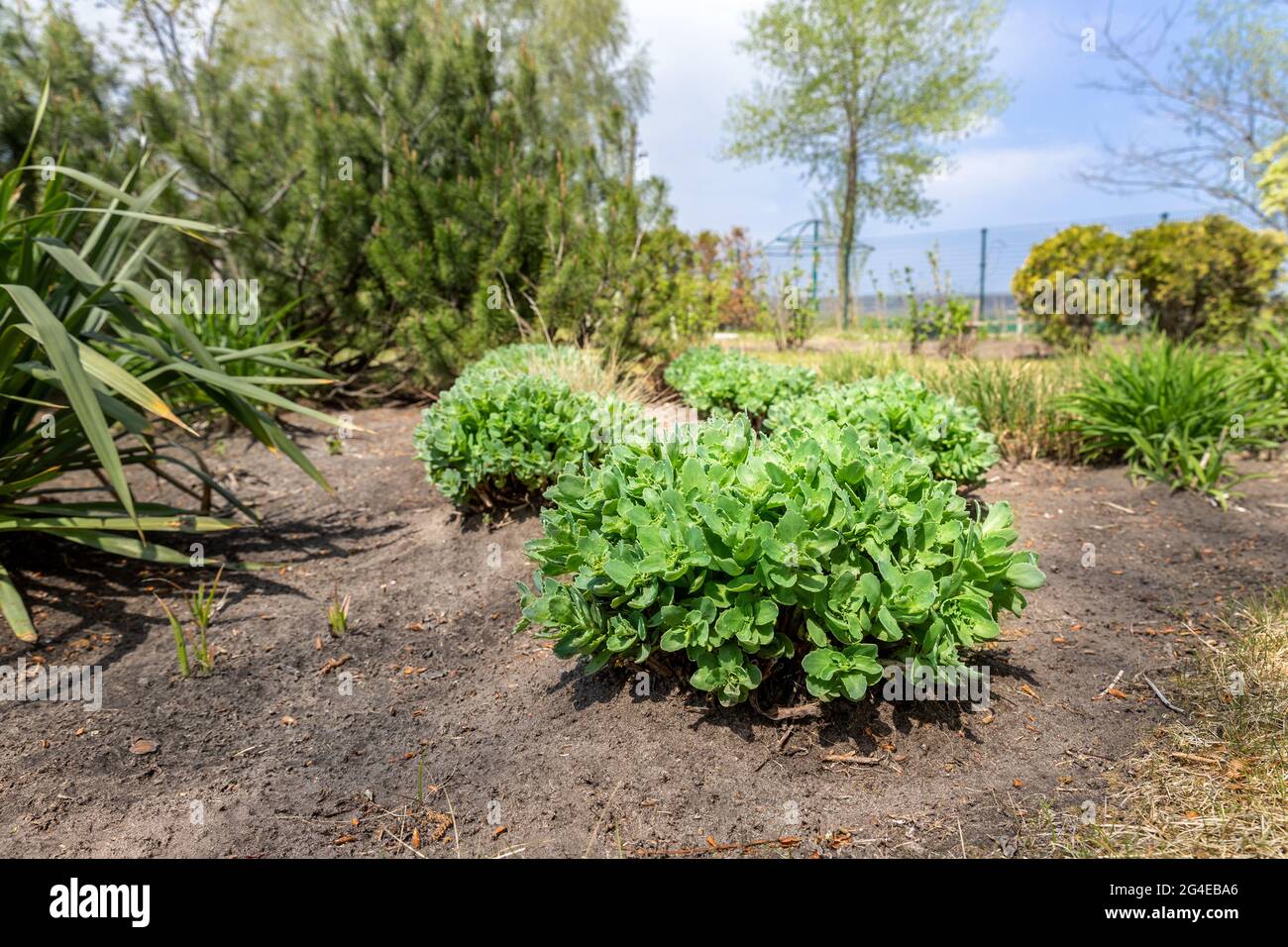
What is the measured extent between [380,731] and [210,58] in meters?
7.61

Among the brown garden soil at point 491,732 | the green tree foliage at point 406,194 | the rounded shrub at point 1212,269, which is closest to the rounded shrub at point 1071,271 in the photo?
the rounded shrub at point 1212,269

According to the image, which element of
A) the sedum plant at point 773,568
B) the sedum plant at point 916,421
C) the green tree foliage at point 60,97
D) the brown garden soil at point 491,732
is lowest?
the brown garden soil at point 491,732

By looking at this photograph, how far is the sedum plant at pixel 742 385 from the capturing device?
5227 mm

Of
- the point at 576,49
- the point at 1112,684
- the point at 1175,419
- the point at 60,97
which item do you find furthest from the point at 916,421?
the point at 576,49

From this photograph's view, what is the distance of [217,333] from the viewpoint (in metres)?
6.00

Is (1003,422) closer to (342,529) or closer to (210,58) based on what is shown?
(342,529)

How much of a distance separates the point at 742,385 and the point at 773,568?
352 centimetres

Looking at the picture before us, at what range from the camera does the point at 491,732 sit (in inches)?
93.0

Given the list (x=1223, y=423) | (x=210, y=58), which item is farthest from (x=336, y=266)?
(x=1223, y=423)

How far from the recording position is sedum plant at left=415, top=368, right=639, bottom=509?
12.5ft

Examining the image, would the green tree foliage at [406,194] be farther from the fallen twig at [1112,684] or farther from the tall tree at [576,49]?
the tall tree at [576,49]

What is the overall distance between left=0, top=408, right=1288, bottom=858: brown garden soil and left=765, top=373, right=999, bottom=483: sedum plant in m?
0.57

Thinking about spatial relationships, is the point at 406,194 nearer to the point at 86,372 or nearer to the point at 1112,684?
the point at 86,372

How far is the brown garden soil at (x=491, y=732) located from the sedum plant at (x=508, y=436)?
1.47 feet
